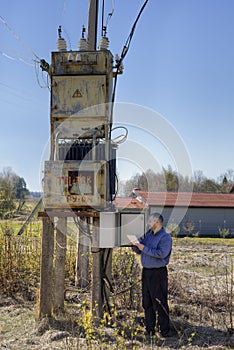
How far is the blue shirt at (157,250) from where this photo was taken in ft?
18.0

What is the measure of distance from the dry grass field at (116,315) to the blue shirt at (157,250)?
741 mm

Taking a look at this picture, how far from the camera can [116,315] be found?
489cm

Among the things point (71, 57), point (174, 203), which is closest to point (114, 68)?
point (71, 57)

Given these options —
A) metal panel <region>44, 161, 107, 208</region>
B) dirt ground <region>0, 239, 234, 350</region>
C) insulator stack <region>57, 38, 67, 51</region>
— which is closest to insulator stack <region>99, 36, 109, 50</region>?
insulator stack <region>57, 38, 67, 51</region>

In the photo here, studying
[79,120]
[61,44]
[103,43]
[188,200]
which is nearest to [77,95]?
[79,120]

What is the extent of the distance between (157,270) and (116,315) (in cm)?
93

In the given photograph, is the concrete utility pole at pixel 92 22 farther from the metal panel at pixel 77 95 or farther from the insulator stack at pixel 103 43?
the metal panel at pixel 77 95

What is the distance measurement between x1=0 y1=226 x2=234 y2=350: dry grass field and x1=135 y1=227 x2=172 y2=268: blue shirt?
741 mm

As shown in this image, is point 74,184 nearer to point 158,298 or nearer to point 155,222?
point 155,222

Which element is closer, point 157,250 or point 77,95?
point 157,250

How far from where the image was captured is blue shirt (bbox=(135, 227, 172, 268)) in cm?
549

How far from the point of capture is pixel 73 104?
19.1ft

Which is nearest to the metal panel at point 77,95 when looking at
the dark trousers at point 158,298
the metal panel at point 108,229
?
the metal panel at point 108,229

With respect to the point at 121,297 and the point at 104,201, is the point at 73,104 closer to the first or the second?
the point at 104,201
